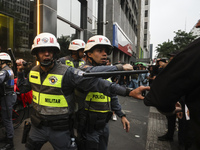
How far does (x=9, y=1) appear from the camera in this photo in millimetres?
5395

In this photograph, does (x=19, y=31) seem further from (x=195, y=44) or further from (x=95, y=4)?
(x=95, y=4)

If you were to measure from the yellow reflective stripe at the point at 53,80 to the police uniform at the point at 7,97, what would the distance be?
77.6 inches

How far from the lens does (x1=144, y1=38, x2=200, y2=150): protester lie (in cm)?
81

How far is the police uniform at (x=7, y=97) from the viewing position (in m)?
3.32

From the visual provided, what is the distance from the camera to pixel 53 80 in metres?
1.85

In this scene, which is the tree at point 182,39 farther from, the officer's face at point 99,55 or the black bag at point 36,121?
the black bag at point 36,121

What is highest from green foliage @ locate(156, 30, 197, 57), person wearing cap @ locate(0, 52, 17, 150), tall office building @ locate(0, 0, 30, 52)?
green foliage @ locate(156, 30, 197, 57)

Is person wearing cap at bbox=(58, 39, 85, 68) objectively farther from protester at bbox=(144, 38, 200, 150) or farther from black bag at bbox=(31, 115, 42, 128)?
protester at bbox=(144, 38, 200, 150)

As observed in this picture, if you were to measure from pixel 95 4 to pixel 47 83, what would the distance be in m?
12.0

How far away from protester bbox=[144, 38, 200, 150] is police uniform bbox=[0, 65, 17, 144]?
3.40 m

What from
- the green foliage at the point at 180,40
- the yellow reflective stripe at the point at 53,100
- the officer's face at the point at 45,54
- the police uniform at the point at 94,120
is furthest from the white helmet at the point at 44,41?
the green foliage at the point at 180,40

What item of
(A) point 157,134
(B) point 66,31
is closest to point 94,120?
(A) point 157,134

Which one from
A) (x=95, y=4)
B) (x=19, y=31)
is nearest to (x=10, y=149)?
(x=19, y=31)

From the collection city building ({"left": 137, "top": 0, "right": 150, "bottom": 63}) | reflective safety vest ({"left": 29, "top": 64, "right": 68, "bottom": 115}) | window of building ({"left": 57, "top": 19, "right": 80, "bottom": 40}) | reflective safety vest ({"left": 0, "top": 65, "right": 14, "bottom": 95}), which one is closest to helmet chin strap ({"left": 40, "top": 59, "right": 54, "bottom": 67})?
reflective safety vest ({"left": 29, "top": 64, "right": 68, "bottom": 115})
